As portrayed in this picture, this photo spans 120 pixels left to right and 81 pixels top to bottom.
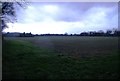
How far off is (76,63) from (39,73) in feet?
2.80

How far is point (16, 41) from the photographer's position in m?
4.55

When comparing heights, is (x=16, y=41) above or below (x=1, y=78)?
above

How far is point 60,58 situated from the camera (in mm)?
4652

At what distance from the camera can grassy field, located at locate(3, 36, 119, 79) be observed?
4.54 meters

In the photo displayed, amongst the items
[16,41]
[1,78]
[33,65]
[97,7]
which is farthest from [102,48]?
[1,78]

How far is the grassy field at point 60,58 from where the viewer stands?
454cm

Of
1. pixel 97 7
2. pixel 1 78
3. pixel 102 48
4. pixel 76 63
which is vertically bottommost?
pixel 1 78

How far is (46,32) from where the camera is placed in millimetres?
4543

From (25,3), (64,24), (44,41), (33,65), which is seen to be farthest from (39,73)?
(25,3)

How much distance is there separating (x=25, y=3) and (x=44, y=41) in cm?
92

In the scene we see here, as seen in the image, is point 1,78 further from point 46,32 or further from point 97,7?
point 97,7

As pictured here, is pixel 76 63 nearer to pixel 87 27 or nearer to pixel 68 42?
pixel 68 42

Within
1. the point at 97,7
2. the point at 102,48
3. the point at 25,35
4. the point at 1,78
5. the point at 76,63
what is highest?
the point at 97,7

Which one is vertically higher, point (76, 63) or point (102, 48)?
point (102, 48)
